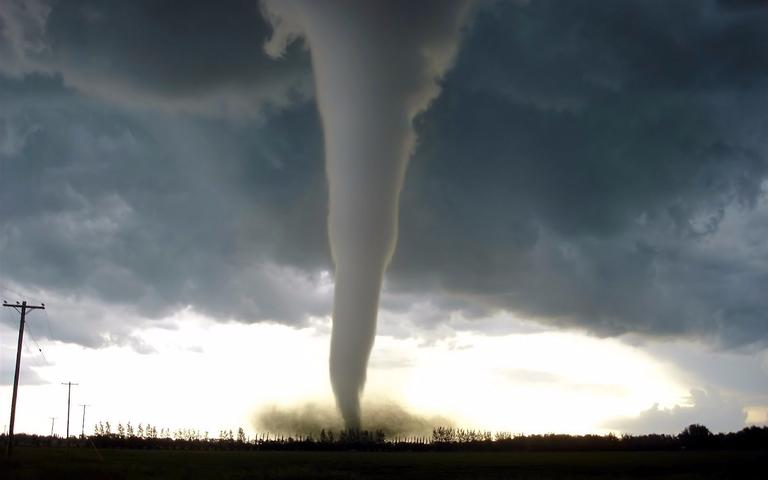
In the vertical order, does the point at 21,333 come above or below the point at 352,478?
above

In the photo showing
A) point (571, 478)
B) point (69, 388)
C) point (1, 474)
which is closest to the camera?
point (1, 474)

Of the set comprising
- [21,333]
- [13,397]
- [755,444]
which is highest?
[21,333]

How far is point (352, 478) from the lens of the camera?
209ft

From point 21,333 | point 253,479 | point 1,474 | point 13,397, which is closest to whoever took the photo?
point 1,474

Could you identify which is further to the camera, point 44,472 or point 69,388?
point 69,388

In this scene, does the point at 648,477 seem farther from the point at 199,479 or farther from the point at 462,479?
the point at 199,479

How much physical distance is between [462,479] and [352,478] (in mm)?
10481

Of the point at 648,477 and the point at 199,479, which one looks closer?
the point at 199,479

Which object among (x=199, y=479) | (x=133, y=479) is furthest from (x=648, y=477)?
(x=133, y=479)

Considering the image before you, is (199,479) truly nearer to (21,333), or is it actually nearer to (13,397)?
(13,397)

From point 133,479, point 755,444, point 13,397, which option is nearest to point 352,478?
point 133,479

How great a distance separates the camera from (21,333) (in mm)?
76812

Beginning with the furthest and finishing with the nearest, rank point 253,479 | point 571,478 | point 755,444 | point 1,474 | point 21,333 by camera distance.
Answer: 1. point 755,444
2. point 21,333
3. point 571,478
4. point 253,479
5. point 1,474

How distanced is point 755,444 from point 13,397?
19322 centimetres
